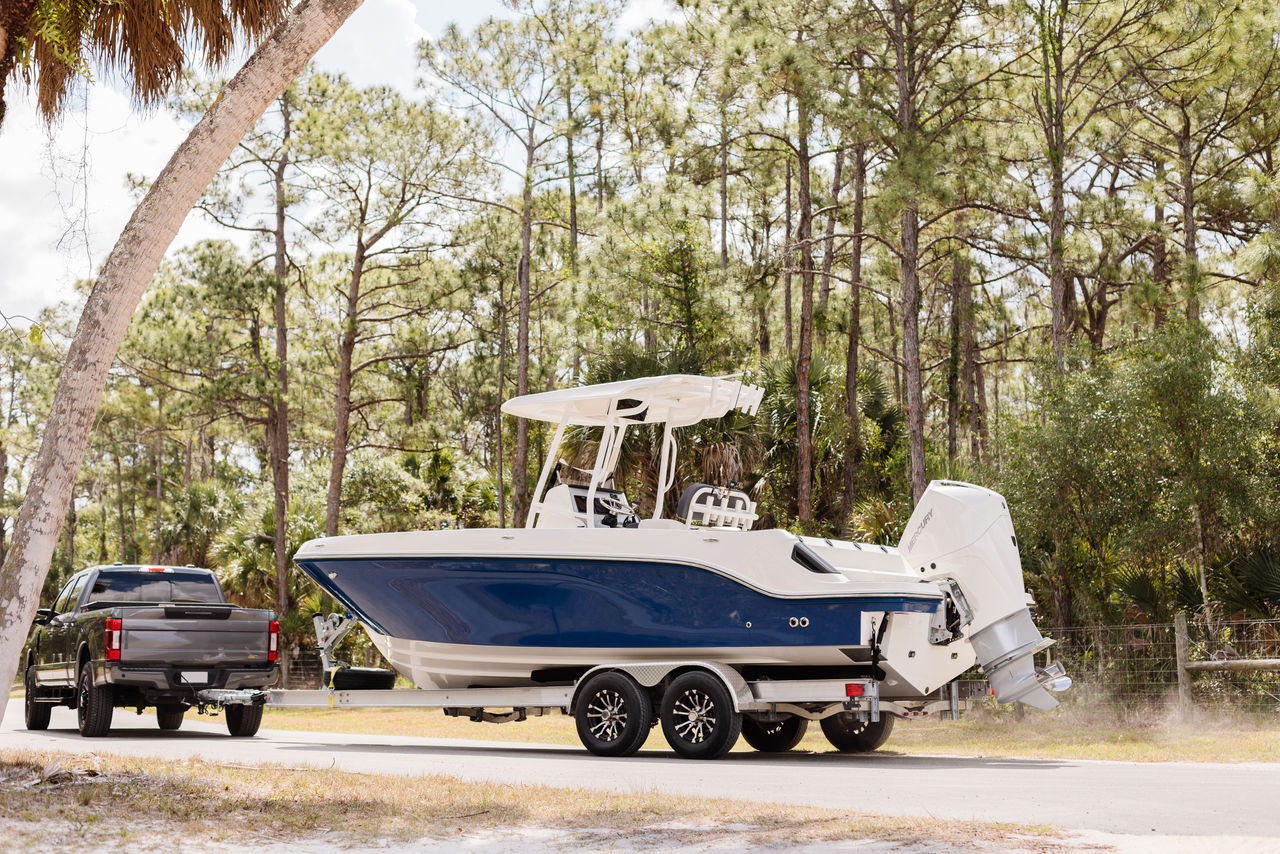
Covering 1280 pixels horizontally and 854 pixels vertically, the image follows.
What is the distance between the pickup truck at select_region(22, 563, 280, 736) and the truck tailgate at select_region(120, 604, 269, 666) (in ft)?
0.03

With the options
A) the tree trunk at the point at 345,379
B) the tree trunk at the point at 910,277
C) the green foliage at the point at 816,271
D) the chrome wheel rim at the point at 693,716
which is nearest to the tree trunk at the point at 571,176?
the green foliage at the point at 816,271

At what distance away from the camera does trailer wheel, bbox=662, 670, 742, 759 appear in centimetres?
1126

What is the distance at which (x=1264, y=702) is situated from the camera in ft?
47.5

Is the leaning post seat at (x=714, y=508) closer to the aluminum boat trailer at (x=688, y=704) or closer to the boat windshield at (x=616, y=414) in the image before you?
the boat windshield at (x=616, y=414)

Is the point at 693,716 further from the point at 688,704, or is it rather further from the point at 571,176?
the point at 571,176

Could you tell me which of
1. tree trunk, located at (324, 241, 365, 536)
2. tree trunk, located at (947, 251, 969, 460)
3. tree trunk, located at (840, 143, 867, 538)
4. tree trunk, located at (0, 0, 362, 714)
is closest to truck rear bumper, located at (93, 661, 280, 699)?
A: tree trunk, located at (0, 0, 362, 714)

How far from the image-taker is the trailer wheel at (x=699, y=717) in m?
11.3

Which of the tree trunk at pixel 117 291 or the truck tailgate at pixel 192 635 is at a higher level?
the tree trunk at pixel 117 291

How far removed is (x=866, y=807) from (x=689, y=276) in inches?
667

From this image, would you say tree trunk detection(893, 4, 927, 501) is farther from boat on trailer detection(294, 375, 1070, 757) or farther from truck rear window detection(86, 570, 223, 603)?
truck rear window detection(86, 570, 223, 603)

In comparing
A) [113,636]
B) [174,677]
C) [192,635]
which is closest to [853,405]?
[192,635]

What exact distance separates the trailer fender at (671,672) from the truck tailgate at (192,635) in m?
3.72

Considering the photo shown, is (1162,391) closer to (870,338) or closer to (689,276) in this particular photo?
(689,276)

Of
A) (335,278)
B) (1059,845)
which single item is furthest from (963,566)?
(335,278)
